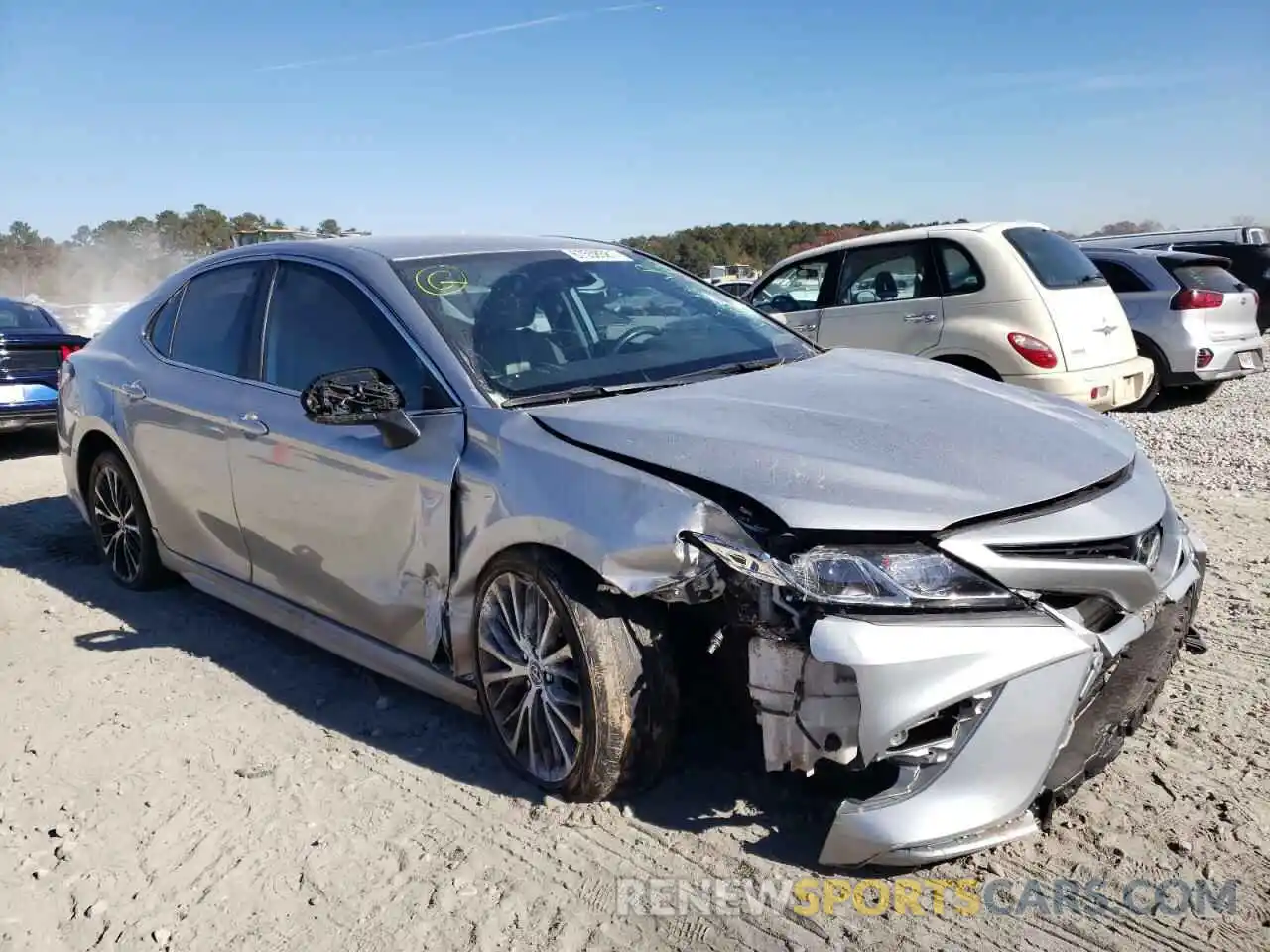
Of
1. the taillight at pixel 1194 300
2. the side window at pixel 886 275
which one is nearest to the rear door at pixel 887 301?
A: the side window at pixel 886 275

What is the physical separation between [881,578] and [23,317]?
35.0 feet

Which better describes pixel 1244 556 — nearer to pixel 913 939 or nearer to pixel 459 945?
pixel 913 939

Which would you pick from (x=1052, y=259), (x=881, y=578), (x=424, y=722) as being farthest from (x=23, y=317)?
(x=881, y=578)

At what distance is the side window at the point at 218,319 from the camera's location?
4.38 meters

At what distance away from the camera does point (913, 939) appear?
2510 millimetres

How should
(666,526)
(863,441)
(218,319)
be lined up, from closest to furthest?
(666,526)
(863,441)
(218,319)

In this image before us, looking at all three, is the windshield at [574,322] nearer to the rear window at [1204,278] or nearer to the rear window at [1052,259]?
the rear window at [1052,259]

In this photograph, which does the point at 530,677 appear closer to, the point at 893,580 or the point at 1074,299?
the point at 893,580

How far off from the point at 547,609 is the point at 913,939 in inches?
49.8

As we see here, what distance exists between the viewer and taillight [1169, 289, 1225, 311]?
1020 centimetres

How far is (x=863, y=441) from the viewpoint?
2.87 metres

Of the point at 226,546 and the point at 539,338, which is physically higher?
the point at 539,338

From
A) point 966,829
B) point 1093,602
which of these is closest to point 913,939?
point 966,829

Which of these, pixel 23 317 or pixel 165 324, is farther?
pixel 23 317
